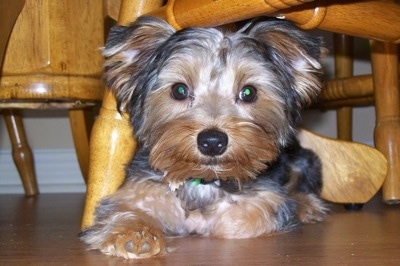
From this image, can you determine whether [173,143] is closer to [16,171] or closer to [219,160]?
[219,160]

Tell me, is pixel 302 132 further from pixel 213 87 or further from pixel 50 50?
Answer: pixel 50 50

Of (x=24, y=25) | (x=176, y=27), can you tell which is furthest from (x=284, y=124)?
(x=24, y=25)

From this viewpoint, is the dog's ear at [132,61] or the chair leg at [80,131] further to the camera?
the chair leg at [80,131]

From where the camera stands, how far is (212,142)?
93.5 inches

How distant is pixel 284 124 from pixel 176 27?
1.77 ft

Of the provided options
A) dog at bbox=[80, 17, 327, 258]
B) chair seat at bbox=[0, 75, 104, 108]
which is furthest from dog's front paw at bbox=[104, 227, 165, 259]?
chair seat at bbox=[0, 75, 104, 108]

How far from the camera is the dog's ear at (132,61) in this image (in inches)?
106

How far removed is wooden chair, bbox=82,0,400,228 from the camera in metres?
2.24

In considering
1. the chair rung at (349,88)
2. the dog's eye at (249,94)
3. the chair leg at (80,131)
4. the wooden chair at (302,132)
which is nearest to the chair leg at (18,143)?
the chair leg at (80,131)

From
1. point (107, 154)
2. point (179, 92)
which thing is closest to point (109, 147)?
point (107, 154)

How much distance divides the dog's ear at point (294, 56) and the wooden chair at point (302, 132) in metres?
0.26

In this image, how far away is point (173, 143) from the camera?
245 cm

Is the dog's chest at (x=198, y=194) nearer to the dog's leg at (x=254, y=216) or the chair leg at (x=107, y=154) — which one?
the dog's leg at (x=254, y=216)

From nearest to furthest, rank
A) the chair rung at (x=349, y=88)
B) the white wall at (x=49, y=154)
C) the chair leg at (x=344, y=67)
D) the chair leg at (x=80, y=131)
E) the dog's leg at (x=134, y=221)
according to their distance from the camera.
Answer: the dog's leg at (x=134, y=221) → the chair rung at (x=349, y=88) → the chair leg at (x=80, y=131) → the chair leg at (x=344, y=67) → the white wall at (x=49, y=154)
